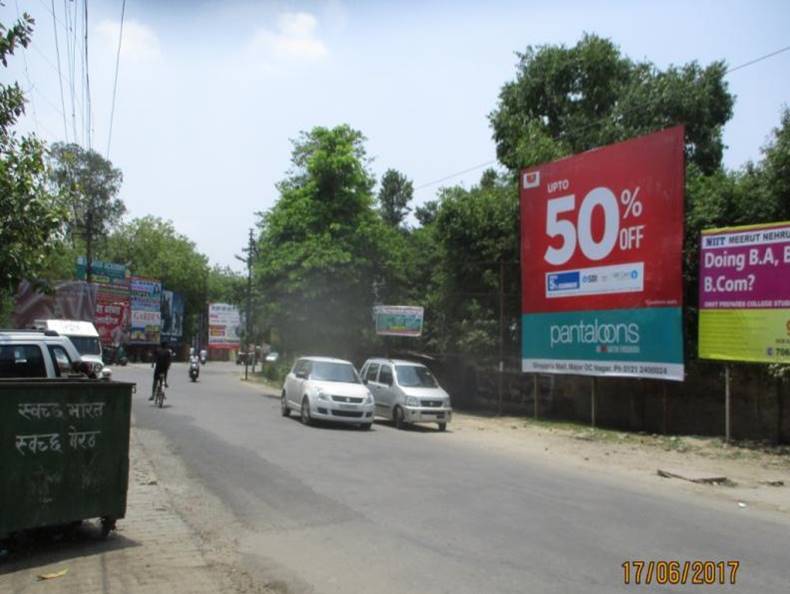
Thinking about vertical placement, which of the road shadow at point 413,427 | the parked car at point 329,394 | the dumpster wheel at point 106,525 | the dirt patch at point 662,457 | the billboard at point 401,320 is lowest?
the road shadow at point 413,427

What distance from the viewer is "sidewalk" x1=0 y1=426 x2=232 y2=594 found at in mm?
5840

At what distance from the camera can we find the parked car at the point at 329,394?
18328mm

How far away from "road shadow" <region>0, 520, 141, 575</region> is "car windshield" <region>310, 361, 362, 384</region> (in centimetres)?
1184

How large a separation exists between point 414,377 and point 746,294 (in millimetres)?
9113

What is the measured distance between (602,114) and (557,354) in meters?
14.5

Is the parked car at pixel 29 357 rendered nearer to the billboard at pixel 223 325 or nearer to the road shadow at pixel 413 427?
the road shadow at pixel 413 427

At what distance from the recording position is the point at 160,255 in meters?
74.4

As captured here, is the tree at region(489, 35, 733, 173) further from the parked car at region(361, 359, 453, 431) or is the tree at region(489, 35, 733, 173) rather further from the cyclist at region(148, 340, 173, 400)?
the cyclist at region(148, 340, 173, 400)

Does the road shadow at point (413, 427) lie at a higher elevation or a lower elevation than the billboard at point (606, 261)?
lower

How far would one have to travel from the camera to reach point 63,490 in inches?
261

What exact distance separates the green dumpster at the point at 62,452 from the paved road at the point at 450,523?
145 cm

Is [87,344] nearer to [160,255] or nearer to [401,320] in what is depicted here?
[401,320]
